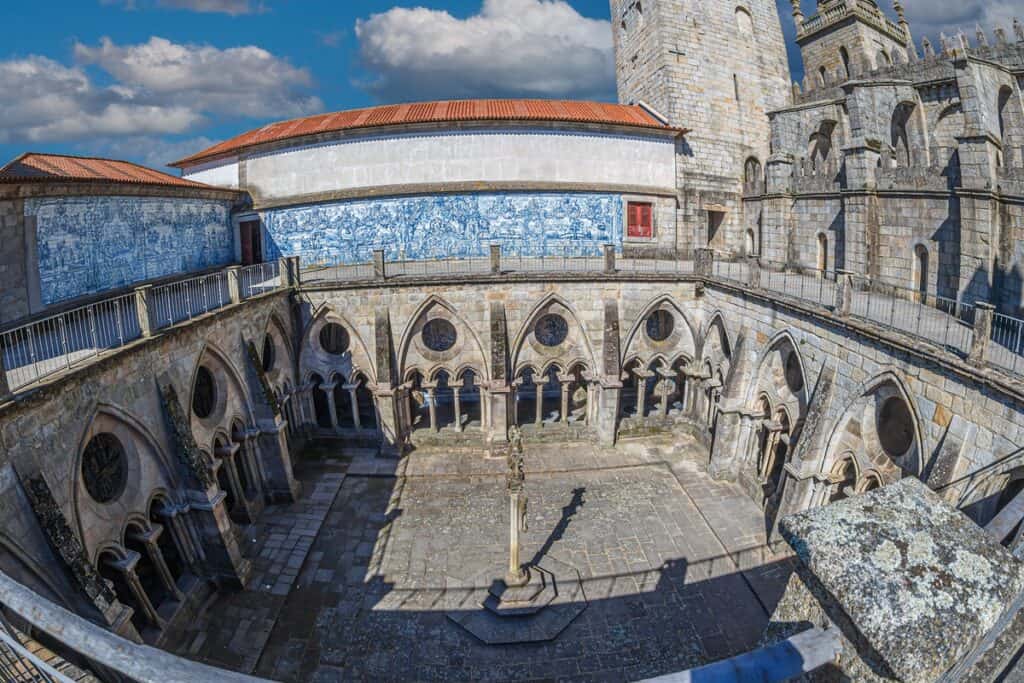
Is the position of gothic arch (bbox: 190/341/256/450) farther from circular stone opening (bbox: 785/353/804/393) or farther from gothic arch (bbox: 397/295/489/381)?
circular stone opening (bbox: 785/353/804/393)

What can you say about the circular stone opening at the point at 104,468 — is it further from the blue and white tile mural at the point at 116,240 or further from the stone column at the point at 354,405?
the stone column at the point at 354,405

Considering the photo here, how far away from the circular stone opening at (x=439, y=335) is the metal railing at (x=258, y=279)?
5.42 m

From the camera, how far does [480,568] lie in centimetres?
1433

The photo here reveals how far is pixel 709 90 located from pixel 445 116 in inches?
492

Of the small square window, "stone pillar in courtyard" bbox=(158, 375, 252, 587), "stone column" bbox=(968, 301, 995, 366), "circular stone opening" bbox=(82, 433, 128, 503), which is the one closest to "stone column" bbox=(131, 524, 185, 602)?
"stone pillar in courtyard" bbox=(158, 375, 252, 587)

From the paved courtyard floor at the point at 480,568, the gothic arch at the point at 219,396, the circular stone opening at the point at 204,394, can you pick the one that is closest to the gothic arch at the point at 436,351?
the paved courtyard floor at the point at 480,568

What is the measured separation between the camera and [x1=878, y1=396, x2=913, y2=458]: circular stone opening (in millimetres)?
12703

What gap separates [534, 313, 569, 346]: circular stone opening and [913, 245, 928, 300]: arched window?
38.4ft

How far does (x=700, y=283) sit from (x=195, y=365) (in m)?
16.4

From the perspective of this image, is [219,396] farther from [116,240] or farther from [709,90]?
[709,90]

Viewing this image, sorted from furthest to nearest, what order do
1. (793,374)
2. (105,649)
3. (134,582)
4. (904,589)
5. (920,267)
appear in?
(920,267)
(793,374)
(134,582)
(904,589)
(105,649)

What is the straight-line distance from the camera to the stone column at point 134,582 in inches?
436

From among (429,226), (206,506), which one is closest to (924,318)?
(429,226)

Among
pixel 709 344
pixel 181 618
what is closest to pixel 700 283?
pixel 709 344
